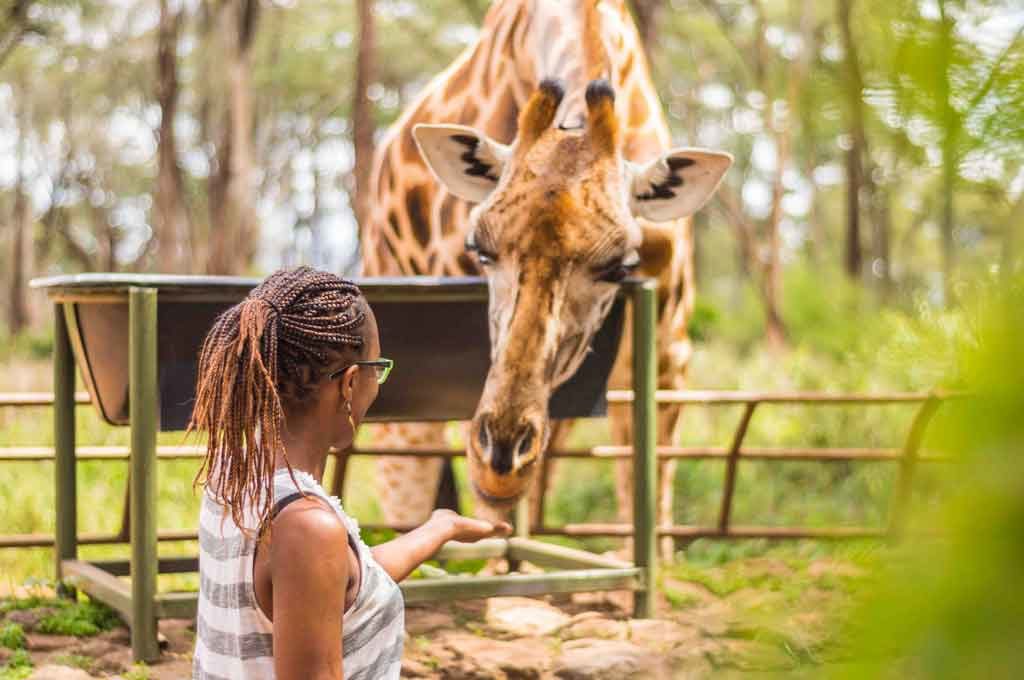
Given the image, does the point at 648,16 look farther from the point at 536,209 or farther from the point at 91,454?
the point at 536,209

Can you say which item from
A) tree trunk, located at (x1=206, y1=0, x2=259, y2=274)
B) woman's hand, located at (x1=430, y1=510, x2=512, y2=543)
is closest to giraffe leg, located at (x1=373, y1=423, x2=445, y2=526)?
woman's hand, located at (x1=430, y1=510, x2=512, y2=543)

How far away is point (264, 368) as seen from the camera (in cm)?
204

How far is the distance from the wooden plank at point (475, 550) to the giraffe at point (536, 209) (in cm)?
62

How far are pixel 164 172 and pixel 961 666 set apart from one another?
19.4 m

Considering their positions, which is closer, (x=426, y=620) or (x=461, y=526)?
(x=461, y=526)

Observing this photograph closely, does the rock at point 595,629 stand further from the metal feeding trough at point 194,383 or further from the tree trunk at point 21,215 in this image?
the tree trunk at point 21,215

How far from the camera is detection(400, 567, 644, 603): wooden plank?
4.21 metres

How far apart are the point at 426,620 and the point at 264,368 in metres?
2.94

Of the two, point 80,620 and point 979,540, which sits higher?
point 979,540

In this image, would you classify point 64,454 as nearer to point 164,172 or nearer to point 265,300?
point 265,300

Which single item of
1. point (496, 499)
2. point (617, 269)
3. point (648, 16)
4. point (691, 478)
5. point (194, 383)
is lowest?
point (691, 478)

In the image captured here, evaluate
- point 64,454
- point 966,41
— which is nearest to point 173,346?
point 64,454

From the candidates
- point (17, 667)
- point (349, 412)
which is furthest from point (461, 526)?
point (17, 667)

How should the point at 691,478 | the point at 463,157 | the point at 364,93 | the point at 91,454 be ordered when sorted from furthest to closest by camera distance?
the point at 364,93, the point at 691,478, the point at 91,454, the point at 463,157
